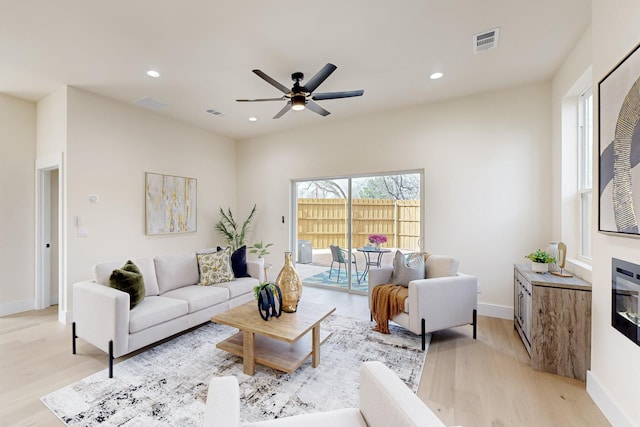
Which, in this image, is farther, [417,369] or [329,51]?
[329,51]

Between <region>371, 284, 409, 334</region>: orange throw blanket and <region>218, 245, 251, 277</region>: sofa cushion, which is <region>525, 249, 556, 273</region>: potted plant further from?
<region>218, 245, 251, 277</region>: sofa cushion

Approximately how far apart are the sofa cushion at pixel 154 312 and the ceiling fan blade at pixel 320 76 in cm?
262

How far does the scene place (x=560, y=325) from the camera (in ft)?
7.55

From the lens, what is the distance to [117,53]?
285cm

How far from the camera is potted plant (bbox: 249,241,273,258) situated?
5.43 m

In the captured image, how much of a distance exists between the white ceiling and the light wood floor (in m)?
3.01

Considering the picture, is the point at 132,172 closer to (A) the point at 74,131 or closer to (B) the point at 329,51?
(A) the point at 74,131

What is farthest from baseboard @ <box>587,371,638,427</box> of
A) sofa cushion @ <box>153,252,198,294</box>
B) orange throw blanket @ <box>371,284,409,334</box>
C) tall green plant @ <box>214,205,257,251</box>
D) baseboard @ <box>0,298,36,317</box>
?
baseboard @ <box>0,298,36,317</box>

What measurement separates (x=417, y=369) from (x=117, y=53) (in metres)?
4.24

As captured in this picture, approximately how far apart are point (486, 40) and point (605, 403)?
3.05 m

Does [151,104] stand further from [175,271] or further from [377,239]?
[377,239]

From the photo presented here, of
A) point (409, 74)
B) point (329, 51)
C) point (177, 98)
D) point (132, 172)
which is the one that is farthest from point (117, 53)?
point (409, 74)

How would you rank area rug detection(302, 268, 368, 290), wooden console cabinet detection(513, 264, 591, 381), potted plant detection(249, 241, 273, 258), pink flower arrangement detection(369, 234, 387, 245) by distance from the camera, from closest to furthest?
wooden console cabinet detection(513, 264, 591, 381)
pink flower arrangement detection(369, 234, 387, 245)
area rug detection(302, 268, 368, 290)
potted plant detection(249, 241, 273, 258)

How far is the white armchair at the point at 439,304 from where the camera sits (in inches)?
112
